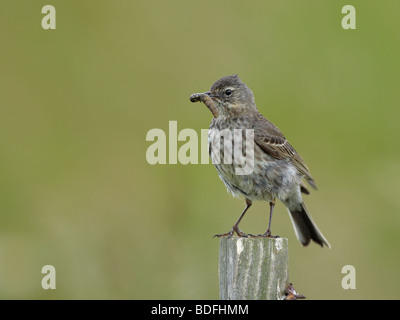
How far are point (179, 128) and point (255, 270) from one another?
174 inches

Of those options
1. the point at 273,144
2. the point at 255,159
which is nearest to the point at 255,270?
the point at 255,159

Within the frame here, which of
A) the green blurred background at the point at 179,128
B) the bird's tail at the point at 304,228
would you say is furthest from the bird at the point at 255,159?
the green blurred background at the point at 179,128

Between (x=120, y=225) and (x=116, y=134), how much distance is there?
151cm

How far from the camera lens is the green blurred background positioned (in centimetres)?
737

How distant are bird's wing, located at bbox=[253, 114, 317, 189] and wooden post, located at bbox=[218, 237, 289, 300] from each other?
2133 millimetres

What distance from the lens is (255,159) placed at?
6309 millimetres

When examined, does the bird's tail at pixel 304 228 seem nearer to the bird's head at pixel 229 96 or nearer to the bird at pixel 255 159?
the bird at pixel 255 159

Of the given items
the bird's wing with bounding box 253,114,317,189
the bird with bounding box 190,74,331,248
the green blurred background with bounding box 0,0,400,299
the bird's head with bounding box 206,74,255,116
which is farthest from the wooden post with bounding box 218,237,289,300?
the green blurred background with bounding box 0,0,400,299

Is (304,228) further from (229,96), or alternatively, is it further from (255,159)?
(229,96)

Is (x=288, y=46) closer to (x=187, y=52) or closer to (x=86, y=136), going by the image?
(x=187, y=52)

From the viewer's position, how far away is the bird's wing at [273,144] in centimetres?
643

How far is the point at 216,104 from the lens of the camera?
6.74 metres
